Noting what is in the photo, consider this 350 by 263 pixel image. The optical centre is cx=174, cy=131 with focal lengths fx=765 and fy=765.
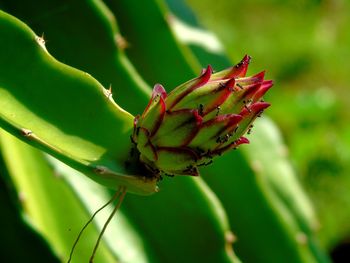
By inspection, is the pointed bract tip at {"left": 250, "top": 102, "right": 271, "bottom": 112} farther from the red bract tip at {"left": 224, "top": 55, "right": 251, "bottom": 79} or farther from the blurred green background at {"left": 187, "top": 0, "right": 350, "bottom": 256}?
the blurred green background at {"left": 187, "top": 0, "right": 350, "bottom": 256}

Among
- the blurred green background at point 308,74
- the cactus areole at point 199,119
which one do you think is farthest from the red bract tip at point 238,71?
the blurred green background at point 308,74

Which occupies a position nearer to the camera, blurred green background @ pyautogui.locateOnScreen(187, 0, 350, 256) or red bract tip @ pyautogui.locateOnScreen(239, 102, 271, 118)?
red bract tip @ pyautogui.locateOnScreen(239, 102, 271, 118)

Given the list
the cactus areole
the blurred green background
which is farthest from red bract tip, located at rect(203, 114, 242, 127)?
the blurred green background

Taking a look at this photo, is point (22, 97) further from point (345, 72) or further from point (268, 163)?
point (345, 72)

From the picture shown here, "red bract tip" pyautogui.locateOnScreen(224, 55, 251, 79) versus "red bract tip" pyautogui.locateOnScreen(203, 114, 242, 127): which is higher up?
"red bract tip" pyautogui.locateOnScreen(224, 55, 251, 79)

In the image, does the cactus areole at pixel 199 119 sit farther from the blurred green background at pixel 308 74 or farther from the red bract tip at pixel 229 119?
the blurred green background at pixel 308 74

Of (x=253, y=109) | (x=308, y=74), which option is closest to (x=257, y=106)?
(x=253, y=109)
